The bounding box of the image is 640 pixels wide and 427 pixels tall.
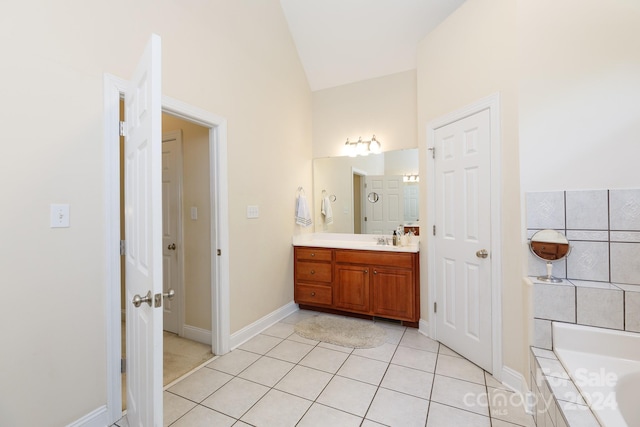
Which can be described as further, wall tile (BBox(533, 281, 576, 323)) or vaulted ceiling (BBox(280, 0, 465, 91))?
vaulted ceiling (BBox(280, 0, 465, 91))

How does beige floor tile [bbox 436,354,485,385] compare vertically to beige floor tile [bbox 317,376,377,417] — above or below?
above

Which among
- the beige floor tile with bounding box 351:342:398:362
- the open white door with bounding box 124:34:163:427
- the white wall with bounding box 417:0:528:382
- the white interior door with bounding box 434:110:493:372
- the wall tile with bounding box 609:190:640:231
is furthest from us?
the beige floor tile with bounding box 351:342:398:362

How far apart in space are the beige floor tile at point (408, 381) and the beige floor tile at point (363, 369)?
5 centimetres

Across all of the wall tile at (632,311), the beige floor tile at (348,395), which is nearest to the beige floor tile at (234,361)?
the beige floor tile at (348,395)

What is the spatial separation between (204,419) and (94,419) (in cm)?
57

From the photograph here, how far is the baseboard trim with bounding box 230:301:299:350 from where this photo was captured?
8.22 feet

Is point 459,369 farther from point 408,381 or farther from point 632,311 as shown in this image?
point 632,311

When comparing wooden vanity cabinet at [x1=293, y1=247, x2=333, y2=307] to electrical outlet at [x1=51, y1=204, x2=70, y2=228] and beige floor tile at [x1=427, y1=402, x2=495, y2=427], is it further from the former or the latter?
electrical outlet at [x1=51, y1=204, x2=70, y2=228]

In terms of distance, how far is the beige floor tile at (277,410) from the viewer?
1.61 metres

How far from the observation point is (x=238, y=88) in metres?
2.55

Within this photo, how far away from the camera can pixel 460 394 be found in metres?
1.82

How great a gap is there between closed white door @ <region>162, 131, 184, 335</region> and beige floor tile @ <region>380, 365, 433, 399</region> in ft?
6.58

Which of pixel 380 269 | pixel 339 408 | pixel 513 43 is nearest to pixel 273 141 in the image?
pixel 380 269

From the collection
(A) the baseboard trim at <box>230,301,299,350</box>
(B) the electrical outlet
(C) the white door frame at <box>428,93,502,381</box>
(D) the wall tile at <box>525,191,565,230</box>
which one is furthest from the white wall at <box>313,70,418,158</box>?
(B) the electrical outlet
